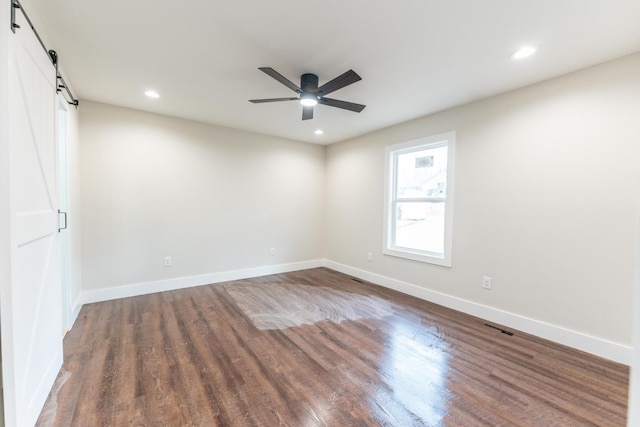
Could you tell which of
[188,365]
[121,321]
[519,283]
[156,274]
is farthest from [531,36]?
[156,274]

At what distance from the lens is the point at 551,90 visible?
2682 mm

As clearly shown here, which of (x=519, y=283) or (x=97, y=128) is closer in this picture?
(x=519, y=283)

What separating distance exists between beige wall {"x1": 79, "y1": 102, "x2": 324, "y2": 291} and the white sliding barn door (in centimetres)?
164

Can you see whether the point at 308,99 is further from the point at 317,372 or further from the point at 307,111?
the point at 317,372

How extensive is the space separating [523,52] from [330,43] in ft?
5.10

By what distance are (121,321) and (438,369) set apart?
3.17 m

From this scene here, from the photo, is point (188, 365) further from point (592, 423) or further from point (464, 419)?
point (592, 423)

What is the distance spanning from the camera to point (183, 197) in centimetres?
414

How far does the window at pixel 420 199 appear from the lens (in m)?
3.59

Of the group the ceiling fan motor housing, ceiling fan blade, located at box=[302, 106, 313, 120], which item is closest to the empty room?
the ceiling fan motor housing

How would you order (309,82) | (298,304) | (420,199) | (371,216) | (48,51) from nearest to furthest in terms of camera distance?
(48,51), (309,82), (298,304), (420,199), (371,216)

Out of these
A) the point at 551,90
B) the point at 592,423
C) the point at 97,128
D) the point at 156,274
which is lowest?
the point at 592,423

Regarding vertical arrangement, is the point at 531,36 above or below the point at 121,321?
above

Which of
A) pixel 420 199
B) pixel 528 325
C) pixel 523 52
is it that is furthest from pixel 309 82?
pixel 528 325
